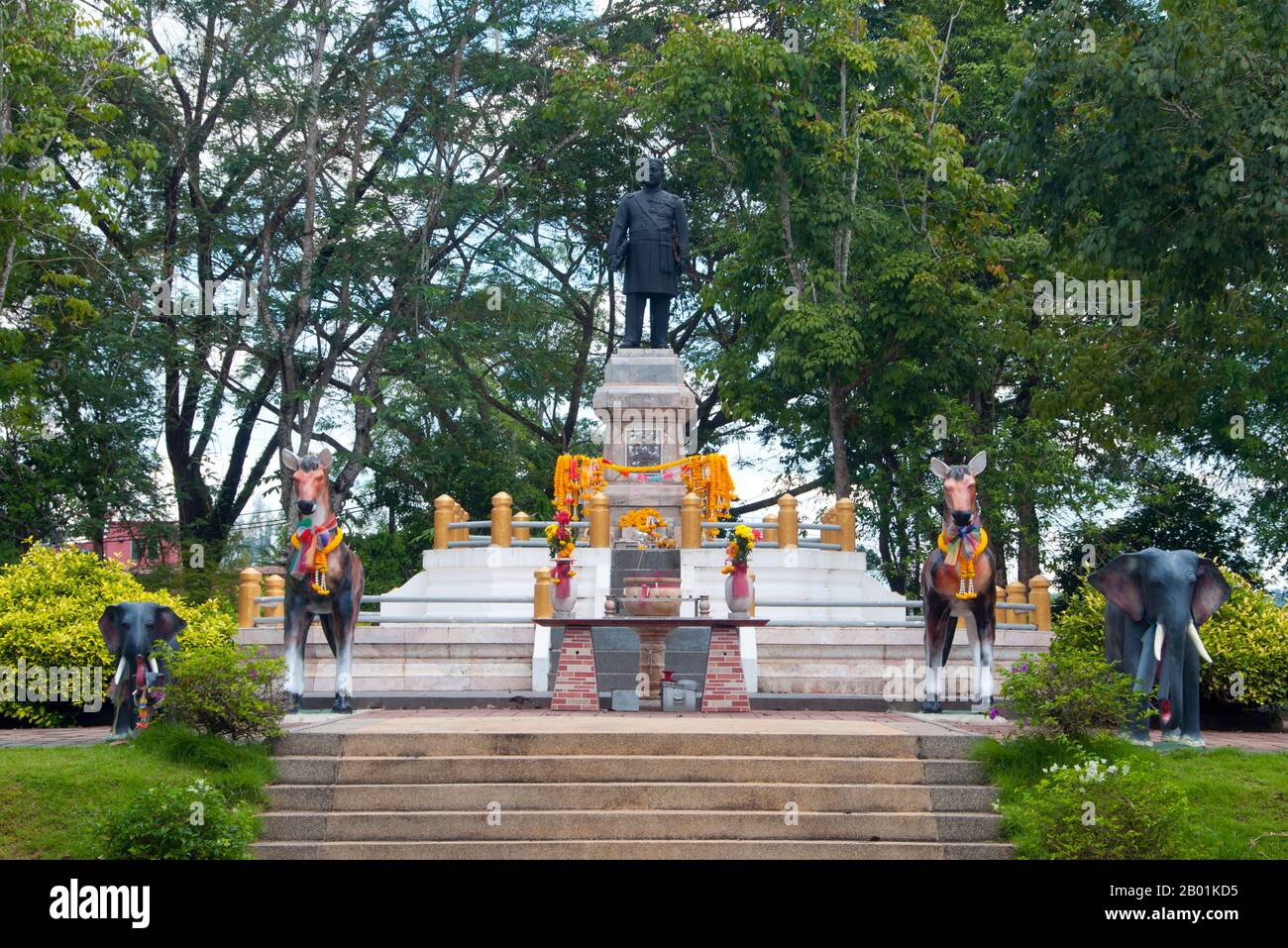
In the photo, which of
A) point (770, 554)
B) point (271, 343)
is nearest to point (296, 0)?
point (271, 343)

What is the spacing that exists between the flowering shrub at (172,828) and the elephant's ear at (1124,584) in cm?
722

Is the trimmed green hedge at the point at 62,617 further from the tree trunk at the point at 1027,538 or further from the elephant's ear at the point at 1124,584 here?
the tree trunk at the point at 1027,538

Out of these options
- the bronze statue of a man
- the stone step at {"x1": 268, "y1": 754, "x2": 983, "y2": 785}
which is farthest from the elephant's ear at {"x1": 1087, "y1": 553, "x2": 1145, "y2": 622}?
the bronze statue of a man

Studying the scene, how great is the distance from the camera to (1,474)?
26.7m

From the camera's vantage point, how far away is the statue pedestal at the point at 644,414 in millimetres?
21828

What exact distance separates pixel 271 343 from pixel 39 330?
438cm

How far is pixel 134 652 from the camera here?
13234 mm

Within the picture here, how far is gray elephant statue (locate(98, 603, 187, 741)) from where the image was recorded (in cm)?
1309

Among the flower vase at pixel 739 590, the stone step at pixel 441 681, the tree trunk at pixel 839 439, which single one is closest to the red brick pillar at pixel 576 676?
the flower vase at pixel 739 590

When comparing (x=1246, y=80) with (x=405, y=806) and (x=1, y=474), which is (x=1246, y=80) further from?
(x=1, y=474)

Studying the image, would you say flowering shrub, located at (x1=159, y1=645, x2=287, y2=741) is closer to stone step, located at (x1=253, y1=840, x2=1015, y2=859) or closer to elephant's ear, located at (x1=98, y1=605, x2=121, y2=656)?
stone step, located at (x1=253, y1=840, x2=1015, y2=859)

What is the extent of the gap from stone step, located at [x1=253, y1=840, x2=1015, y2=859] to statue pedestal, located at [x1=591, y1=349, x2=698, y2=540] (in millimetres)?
12007

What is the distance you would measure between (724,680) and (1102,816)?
5.44 meters

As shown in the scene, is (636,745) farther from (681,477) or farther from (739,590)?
(681,477)
